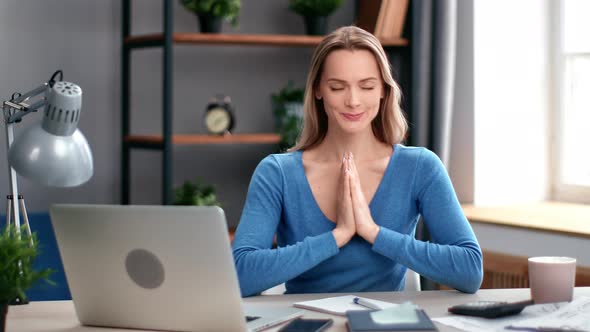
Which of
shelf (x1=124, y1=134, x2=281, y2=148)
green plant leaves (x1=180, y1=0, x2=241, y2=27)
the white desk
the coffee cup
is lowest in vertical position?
the white desk

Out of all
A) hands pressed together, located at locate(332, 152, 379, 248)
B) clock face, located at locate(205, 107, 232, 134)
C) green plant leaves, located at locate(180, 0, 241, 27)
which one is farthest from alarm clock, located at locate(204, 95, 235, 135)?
hands pressed together, located at locate(332, 152, 379, 248)

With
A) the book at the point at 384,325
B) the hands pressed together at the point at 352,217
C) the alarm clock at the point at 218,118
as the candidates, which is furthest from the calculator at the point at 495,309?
the alarm clock at the point at 218,118

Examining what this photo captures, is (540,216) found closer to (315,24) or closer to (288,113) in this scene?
(288,113)

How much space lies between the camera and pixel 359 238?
6.94ft

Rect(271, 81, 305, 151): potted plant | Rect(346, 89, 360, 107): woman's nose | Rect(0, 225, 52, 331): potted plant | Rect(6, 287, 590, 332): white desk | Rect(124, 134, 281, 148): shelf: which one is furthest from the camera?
Rect(271, 81, 305, 151): potted plant

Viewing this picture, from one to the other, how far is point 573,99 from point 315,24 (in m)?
1.06

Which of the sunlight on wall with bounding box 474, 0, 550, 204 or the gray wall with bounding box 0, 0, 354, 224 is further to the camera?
the sunlight on wall with bounding box 474, 0, 550, 204

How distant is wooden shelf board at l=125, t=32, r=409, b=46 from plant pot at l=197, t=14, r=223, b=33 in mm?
25

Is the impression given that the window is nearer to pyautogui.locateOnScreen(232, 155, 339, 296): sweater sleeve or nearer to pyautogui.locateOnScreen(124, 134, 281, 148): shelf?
pyautogui.locateOnScreen(124, 134, 281, 148): shelf

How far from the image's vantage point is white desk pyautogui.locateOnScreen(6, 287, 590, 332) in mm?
1642

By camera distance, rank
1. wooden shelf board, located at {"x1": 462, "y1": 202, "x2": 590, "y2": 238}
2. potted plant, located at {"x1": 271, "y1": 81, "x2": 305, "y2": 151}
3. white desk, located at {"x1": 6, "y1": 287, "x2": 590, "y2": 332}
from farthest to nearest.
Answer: potted plant, located at {"x1": 271, "y1": 81, "x2": 305, "y2": 151} < wooden shelf board, located at {"x1": 462, "y1": 202, "x2": 590, "y2": 238} < white desk, located at {"x1": 6, "y1": 287, "x2": 590, "y2": 332}

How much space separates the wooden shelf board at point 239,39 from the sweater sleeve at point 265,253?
135 cm

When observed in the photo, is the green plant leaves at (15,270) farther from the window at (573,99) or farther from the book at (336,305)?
the window at (573,99)

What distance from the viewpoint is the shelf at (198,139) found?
11.1 ft
